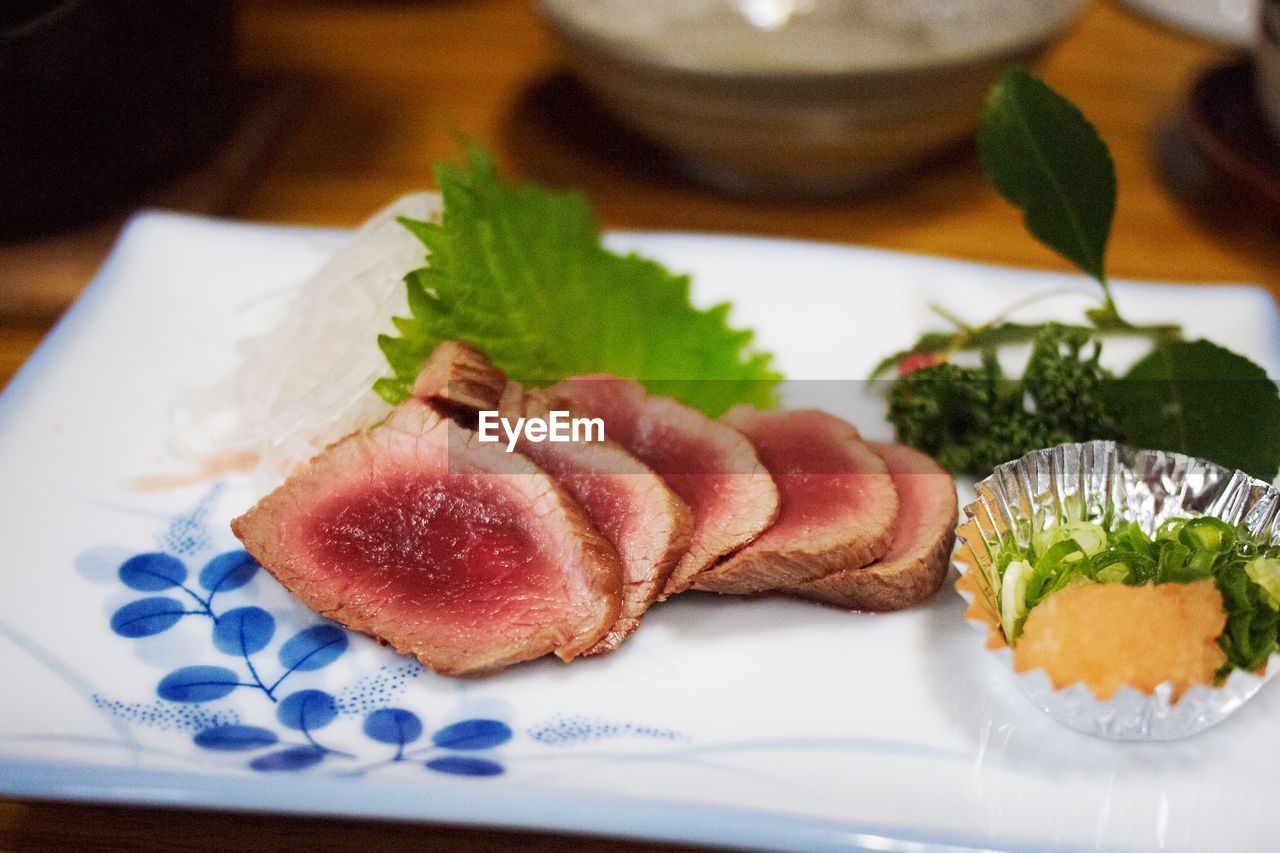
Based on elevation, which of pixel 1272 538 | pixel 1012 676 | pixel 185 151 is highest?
Answer: pixel 185 151

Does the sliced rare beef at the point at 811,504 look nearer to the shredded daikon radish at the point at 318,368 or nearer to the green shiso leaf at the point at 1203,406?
the green shiso leaf at the point at 1203,406

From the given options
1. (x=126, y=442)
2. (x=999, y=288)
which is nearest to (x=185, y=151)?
(x=126, y=442)

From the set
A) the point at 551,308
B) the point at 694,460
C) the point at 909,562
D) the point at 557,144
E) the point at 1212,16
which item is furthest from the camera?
the point at 1212,16

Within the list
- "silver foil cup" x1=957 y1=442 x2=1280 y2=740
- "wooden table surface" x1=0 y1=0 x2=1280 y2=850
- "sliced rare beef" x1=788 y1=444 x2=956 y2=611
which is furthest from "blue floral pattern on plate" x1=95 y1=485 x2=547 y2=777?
"wooden table surface" x1=0 y1=0 x2=1280 y2=850

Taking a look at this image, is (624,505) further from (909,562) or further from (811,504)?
(909,562)

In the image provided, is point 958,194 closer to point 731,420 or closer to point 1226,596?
point 731,420

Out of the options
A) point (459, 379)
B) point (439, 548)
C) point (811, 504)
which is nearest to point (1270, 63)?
point (811, 504)
